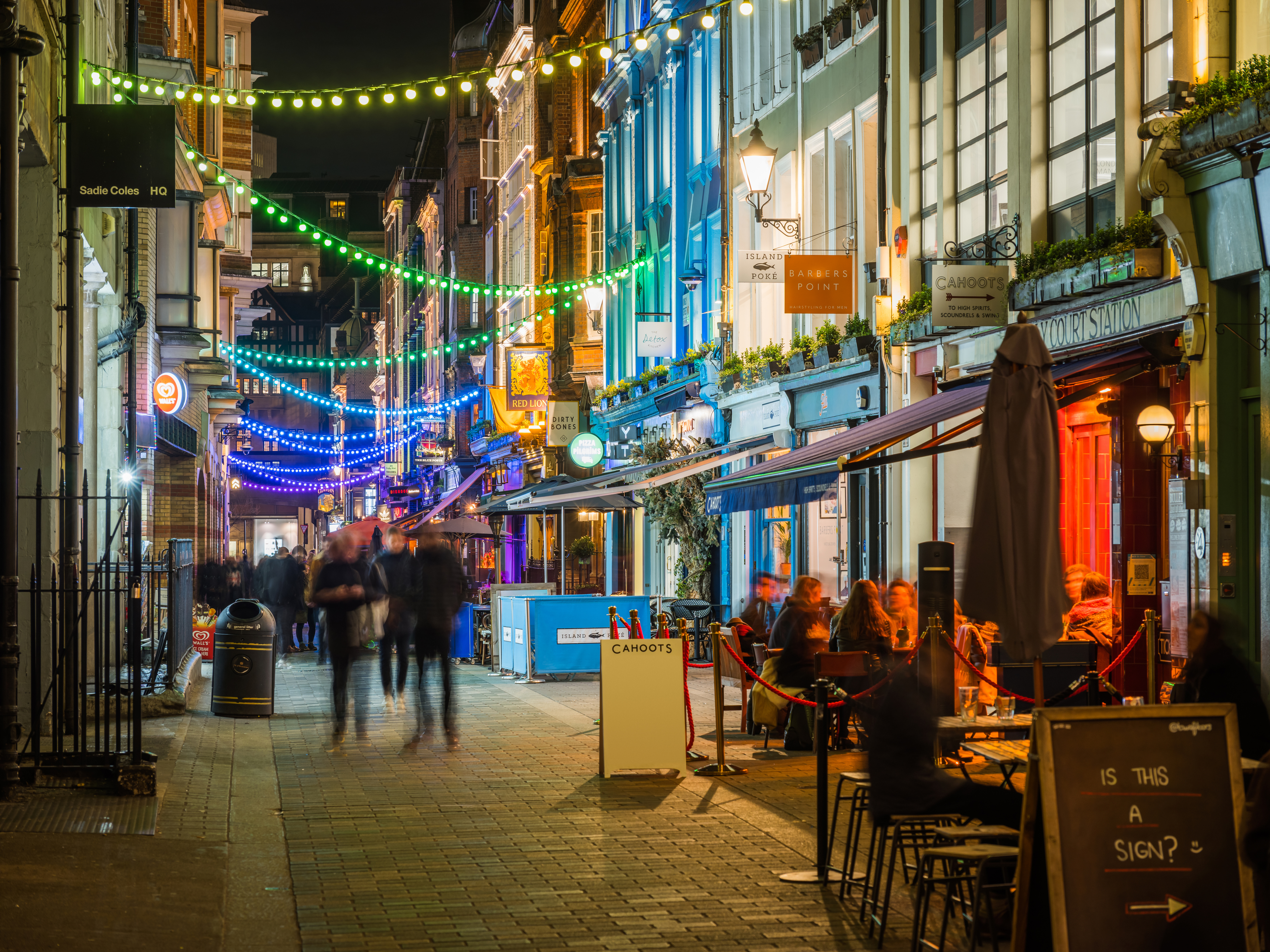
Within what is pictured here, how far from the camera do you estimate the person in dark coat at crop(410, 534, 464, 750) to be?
47.2 ft

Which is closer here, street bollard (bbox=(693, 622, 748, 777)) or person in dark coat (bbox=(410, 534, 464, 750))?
street bollard (bbox=(693, 622, 748, 777))

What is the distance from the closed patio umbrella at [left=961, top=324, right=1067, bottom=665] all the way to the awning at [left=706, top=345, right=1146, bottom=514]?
207 inches

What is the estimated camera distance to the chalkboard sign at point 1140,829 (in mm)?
A: 5938

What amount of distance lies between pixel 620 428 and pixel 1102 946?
28.8 meters

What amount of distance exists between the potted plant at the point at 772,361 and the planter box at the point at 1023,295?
7127 millimetres

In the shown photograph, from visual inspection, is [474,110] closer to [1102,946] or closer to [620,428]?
[620,428]

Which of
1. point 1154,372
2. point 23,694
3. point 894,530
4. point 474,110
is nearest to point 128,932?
point 23,694

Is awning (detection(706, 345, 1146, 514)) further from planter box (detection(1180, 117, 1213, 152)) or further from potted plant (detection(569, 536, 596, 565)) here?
potted plant (detection(569, 536, 596, 565))

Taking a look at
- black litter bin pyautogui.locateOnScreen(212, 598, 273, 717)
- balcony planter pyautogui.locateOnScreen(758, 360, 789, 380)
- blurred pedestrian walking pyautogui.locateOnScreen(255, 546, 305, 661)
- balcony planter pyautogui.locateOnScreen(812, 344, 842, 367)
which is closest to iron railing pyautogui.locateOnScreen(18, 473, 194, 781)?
black litter bin pyautogui.locateOnScreen(212, 598, 273, 717)

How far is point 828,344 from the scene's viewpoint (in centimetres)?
2073

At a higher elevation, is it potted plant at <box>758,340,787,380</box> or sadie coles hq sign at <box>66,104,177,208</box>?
sadie coles hq sign at <box>66,104,177,208</box>

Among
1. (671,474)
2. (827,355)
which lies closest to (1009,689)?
(827,355)

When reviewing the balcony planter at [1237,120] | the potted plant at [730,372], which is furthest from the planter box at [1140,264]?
the potted plant at [730,372]

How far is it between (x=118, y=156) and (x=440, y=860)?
303 inches
